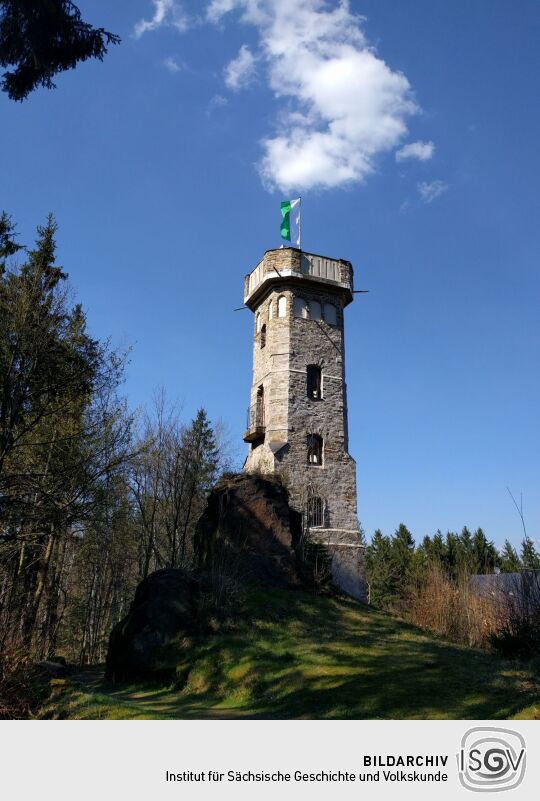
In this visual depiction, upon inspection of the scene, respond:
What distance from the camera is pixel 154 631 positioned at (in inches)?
482

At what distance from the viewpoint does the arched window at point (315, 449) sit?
75.1 feet

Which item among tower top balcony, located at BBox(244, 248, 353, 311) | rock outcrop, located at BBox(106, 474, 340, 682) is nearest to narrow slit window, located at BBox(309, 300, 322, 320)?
tower top balcony, located at BBox(244, 248, 353, 311)

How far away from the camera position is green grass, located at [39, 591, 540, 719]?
24.8 feet

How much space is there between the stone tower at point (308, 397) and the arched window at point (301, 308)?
42 millimetres

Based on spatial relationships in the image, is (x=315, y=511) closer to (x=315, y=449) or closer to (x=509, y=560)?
(x=315, y=449)

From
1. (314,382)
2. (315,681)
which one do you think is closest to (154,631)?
(315,681)

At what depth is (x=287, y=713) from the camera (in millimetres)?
7996

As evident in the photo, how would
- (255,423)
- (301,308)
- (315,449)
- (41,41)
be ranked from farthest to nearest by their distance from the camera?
1. (301,308)
2. (255,423)
3. (315,449)
4. (41,41)

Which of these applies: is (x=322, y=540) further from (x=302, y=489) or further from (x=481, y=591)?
(x=481, y=591)

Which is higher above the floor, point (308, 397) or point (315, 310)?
point (315, 310)

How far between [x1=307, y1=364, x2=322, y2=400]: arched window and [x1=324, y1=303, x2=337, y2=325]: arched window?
2307 millimetres

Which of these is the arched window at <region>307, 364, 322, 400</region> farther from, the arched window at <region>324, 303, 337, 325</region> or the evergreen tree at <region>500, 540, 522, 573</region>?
the evergreen tree at <region>500, 540, 522, 573</region>

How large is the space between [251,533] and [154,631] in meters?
4.84
